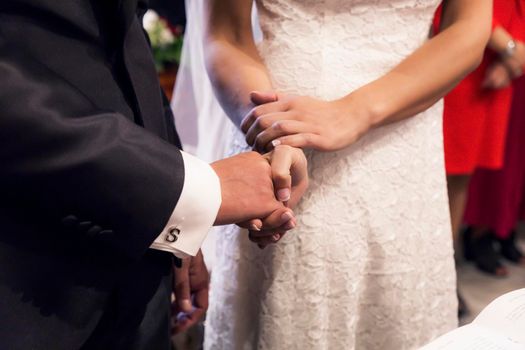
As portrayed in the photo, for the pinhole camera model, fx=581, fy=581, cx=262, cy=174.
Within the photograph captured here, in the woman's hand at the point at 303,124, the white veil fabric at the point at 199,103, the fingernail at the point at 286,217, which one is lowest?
the white veil fabric at the point at 199,103

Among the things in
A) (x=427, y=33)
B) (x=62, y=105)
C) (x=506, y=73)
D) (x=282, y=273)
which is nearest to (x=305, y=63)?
(x=427, y=33)

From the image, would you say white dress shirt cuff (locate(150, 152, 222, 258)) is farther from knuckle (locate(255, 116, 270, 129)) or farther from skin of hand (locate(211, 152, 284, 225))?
knuckle (locate(255, 116, 270, 129))

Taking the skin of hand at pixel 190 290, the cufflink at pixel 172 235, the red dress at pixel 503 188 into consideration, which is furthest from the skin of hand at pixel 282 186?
the red dress at pixel 503 188

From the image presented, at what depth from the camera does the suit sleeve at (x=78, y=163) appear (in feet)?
1.87

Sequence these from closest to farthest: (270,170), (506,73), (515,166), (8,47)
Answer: (8,47) → (270,170) → (506,73) → (515,166)

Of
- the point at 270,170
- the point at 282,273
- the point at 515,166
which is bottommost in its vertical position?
the point at 515,166

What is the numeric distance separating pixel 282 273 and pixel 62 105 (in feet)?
1.70

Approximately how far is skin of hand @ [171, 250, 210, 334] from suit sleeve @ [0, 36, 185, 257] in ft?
1.21

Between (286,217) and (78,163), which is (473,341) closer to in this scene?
(286,217)

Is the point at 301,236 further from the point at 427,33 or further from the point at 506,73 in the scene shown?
the point at 506,73

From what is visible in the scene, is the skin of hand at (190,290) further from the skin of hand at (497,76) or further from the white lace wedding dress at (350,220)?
the skin of hand at (497,76)

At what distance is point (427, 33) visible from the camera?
103 centimetres

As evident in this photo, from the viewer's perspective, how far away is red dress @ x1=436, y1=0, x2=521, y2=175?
5.87 feet

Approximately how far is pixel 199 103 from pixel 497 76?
3.01ft
